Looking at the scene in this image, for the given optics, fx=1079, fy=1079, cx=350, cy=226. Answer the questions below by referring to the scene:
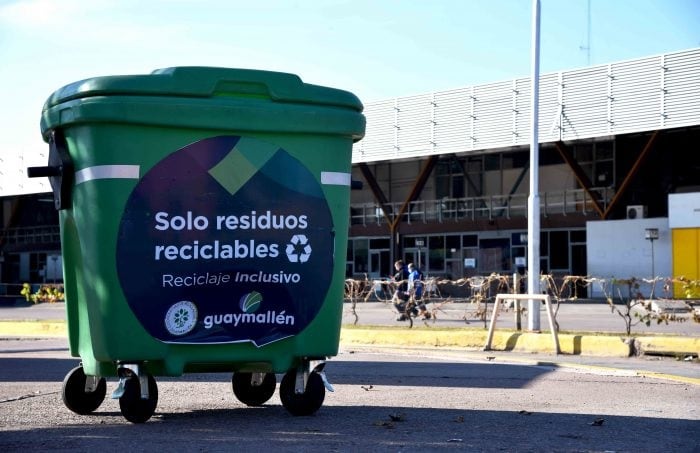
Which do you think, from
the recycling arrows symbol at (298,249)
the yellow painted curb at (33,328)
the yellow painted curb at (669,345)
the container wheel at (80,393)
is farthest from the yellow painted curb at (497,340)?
the container wheel at (80,393)

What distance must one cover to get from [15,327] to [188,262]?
16794 mm

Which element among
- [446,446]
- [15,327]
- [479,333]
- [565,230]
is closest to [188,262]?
[446,446]

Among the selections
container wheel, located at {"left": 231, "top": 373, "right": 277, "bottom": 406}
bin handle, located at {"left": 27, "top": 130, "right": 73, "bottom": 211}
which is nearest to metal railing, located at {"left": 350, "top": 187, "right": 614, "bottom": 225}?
container wheel, located at {"left": 231, "top": 373, "right": 277, "bottom": 406}

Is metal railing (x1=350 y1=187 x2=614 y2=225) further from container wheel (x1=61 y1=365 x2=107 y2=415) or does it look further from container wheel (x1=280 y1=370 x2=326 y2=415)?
container wheel (x1=61 y1=365 x2=107 y2=415)

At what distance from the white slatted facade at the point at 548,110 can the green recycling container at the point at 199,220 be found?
109 feet

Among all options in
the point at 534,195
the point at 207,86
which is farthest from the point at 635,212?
the point at 207,86

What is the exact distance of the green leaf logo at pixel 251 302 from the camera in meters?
8.05

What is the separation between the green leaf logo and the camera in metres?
8.05

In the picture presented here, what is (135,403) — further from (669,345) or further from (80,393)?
(669,345)

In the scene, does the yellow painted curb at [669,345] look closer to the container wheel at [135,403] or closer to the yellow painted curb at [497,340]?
the yellow painted curb at [497,340]

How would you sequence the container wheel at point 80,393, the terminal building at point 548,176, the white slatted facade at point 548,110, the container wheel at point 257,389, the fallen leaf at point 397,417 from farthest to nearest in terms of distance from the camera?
1. the terminal building at point 548,176
2. the white slatted facade at point 548,110
3. the container wheel at point 257,389
4. the container wheel at point 80,393
5. the fallen leaf at point 397,417

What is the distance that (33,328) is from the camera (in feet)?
75.0

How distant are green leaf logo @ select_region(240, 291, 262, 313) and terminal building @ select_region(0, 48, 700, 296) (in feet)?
110

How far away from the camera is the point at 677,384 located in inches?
444
